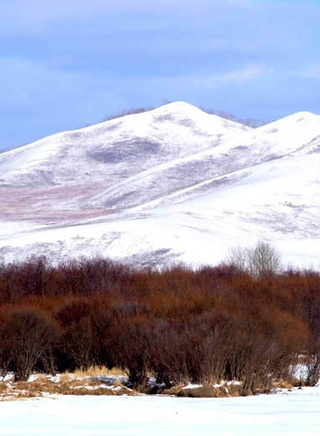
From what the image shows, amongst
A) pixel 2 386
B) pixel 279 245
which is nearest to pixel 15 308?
pixel 2 386

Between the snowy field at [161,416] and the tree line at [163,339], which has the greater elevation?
the tree line at [163,339]

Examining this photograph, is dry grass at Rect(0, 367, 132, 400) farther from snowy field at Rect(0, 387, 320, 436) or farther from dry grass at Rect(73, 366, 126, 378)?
snowy field at Rect(0, 387, 320, 436)

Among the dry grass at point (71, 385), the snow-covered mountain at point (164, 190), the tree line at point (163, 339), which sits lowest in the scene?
the dry grass at point (71, 385)

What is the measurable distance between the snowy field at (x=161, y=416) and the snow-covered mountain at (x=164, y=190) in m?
47.7

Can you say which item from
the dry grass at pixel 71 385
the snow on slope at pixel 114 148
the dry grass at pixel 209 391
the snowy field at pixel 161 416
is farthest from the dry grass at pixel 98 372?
the snow on slope at pixel 114 148

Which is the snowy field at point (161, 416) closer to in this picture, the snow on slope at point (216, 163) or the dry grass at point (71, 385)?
the dry grass at point (71, 385)

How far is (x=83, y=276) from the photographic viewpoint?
3997 centimetres

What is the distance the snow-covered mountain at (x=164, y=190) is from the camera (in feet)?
239

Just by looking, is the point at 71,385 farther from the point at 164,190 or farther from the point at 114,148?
Answer: the point at 114,148

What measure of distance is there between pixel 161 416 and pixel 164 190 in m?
119

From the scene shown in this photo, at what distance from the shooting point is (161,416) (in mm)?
15188

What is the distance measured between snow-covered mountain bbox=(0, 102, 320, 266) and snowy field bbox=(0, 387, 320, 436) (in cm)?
4768

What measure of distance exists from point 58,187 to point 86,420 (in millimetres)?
138769

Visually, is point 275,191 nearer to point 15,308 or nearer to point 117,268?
point 117,268
